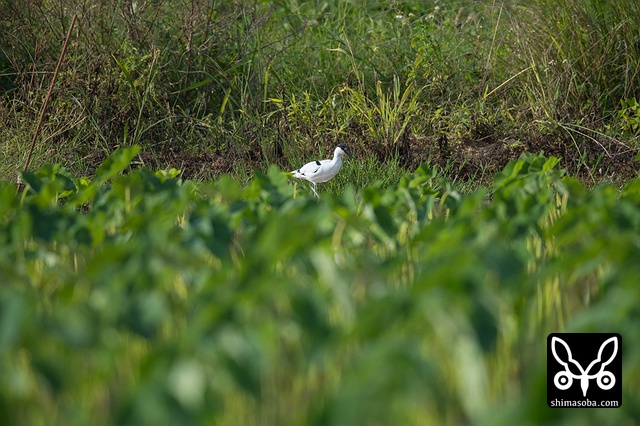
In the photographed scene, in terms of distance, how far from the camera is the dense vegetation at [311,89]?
A: 5957 mm

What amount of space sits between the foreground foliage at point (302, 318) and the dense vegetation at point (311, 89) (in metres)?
2.98

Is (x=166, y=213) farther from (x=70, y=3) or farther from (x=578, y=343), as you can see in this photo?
(x=70, y=3)

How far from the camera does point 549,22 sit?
6473 mm

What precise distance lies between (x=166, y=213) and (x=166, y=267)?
0.52 meters

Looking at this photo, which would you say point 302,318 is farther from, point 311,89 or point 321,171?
point 311,89

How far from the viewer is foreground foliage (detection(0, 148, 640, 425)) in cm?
158

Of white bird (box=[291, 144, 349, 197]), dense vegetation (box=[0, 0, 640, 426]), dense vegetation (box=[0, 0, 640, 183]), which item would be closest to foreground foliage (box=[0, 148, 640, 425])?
dense vegetation (box=[0, 0, 640, 426])

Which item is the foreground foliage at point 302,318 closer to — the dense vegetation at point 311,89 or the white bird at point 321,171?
the white bird at point 321,171

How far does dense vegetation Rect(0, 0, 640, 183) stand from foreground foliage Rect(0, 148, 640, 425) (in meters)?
2.98

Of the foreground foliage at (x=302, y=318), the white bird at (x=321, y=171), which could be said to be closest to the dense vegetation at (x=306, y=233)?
the foreground foliage at (x=302, y=318)

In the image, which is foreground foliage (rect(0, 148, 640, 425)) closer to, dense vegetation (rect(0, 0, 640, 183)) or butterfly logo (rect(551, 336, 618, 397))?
butterfly logo (rect(551, 336, 618, 397))

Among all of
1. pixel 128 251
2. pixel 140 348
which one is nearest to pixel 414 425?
pixel 140 348

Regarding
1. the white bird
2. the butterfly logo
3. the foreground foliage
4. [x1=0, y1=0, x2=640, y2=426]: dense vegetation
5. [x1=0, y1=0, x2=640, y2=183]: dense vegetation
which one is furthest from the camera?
[x1=0, y1=0, x2=640, y2=183]: dense vegetation

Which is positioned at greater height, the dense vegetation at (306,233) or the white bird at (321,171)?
the dense vegetation at (306,233)
